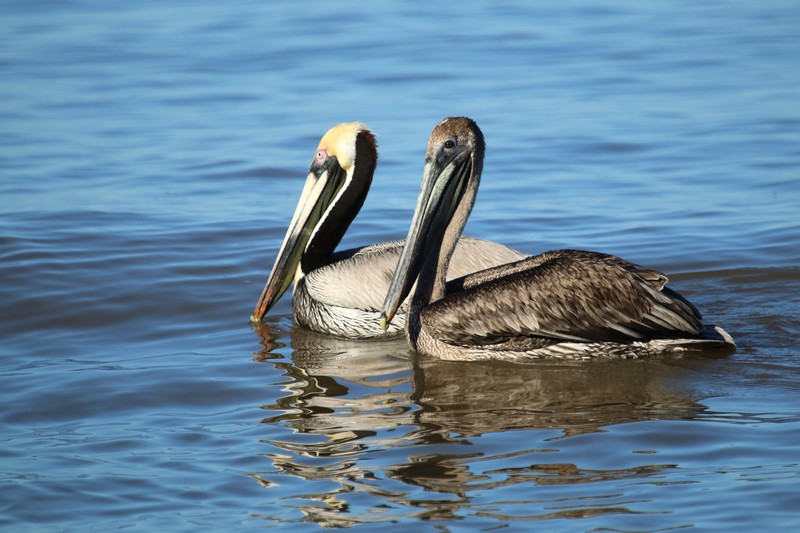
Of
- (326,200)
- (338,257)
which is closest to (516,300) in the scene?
(338,257)

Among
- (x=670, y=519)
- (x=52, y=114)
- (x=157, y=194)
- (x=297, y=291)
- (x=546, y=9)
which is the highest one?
(x=546, y=9)

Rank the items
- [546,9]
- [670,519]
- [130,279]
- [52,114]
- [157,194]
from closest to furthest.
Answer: [670,519]
[130,279]
[157,194]
[52,114]
[546,9]

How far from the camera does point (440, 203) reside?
657cm

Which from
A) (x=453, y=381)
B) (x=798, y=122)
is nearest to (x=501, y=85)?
(x=798, y=122)

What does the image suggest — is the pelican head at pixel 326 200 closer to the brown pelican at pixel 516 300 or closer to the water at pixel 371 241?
the water at pixel 371 241

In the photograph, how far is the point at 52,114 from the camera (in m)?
12.4

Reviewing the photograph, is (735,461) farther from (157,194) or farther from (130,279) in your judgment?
(157,194)

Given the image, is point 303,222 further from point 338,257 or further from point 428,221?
point 428,221

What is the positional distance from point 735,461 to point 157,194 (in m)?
6.48

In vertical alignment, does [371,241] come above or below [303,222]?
below

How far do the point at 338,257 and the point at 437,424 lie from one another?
2.28m

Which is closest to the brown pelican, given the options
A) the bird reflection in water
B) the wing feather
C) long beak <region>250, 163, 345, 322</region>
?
the wing feather

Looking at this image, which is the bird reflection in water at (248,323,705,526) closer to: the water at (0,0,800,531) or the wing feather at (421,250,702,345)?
the water at (0,0,800,531)

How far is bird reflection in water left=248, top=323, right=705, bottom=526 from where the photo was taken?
4590 mm
